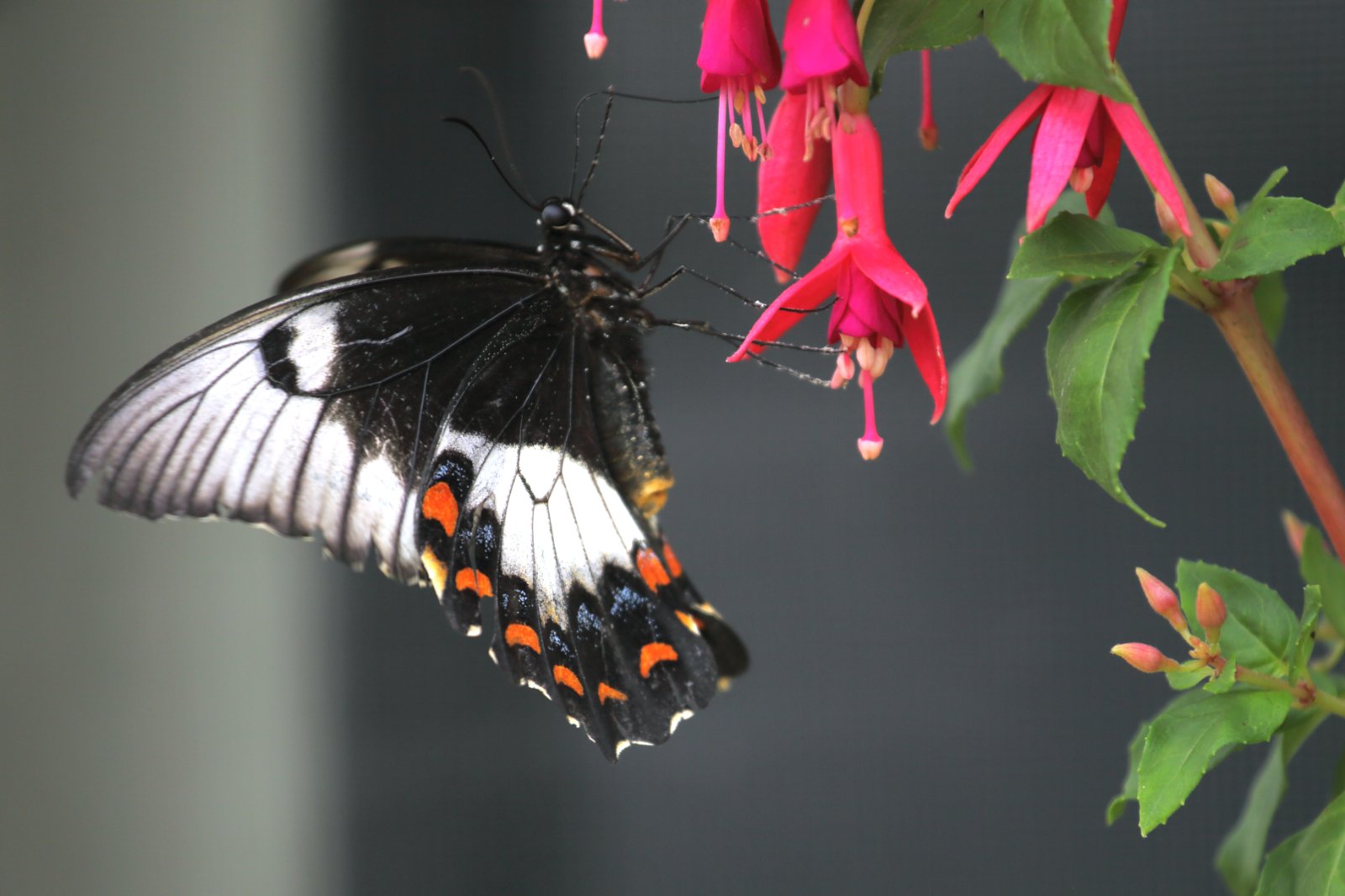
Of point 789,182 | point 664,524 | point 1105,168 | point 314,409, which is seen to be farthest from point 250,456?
point 664,524

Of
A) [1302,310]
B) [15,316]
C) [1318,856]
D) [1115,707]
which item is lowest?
[1115,707]

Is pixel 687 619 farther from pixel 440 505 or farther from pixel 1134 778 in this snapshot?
pixel 1134 778

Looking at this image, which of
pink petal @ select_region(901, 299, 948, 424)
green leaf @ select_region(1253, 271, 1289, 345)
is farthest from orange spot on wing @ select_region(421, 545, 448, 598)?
green leaf @ select_region(1253, 271, 1289, 345)

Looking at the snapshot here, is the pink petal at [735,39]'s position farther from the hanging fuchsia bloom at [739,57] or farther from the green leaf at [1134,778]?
the green leaf at [1134,778]

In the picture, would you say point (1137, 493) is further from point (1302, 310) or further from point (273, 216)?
point (273, 216)

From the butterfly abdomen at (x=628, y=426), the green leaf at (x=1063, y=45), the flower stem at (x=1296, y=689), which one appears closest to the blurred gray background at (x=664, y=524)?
the butterfly abdomen at (x=628, y=426)

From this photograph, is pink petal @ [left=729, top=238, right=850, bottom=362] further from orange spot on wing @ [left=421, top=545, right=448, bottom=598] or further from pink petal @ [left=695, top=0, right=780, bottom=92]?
orange spot on wing @ [left=421, top=545, right=448, bottom=598]

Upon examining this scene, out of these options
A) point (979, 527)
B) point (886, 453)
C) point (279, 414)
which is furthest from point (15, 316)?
point (979, 527)
